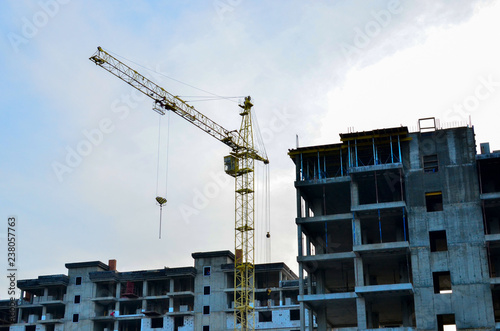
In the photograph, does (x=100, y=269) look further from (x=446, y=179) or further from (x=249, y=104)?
(x=446, y=179)

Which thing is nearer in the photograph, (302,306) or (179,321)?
(302,306)

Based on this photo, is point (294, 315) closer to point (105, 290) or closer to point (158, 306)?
point (158, 306)

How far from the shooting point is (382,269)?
78.3 meters

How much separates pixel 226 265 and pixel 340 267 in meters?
30.3

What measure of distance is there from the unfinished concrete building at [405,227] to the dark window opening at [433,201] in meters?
0.11

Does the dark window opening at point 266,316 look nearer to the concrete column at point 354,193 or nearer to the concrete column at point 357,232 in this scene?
the concrete column at point 357,232

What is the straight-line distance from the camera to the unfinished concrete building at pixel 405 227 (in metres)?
68.1

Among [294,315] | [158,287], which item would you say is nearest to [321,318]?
[294,315]

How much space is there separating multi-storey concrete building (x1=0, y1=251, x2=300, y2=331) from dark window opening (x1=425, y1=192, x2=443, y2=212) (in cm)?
3191

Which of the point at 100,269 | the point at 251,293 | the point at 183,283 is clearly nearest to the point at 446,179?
the point at 251,293

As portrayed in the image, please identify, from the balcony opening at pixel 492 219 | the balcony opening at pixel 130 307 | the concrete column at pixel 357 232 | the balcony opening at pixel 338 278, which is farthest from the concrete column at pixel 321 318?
the balcony opening at pixel 130 307

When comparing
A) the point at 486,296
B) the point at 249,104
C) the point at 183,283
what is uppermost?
the point at 249,104

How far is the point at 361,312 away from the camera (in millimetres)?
69250

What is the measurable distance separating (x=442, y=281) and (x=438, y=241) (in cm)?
447
